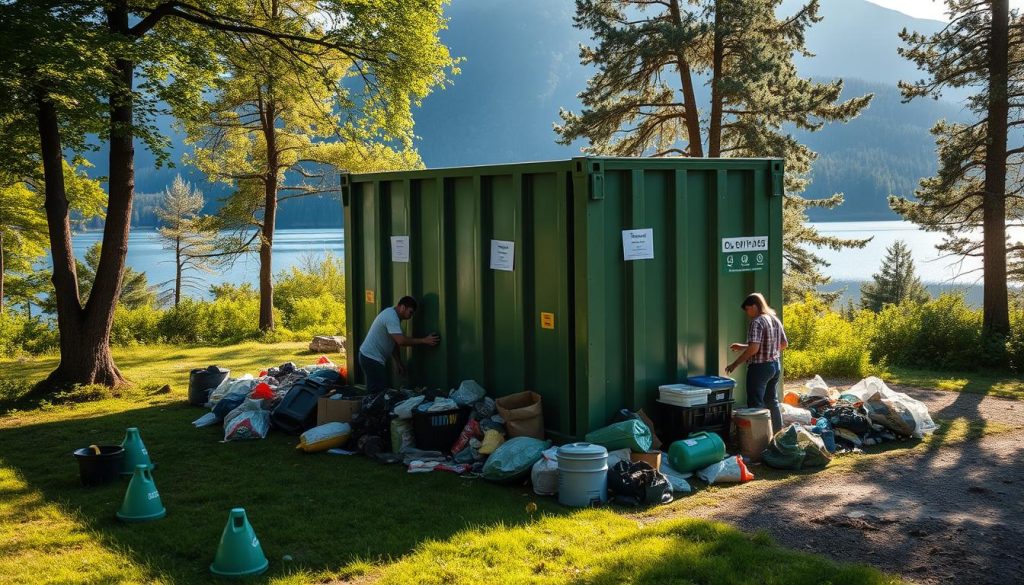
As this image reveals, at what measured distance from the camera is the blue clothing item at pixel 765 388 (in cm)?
939

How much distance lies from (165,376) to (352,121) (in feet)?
23.9

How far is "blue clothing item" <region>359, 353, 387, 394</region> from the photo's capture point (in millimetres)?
10906

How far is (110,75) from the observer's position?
13055 millimetres

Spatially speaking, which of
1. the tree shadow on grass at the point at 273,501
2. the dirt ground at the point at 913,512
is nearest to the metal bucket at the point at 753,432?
the dirt ground at the point at 913,512

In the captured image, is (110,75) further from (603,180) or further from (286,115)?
(286,115)

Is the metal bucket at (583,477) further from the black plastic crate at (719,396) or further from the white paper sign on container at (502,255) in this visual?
the white paper sign on container at (502,255)

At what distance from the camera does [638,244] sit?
893cm

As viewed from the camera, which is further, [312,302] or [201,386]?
[312,302]

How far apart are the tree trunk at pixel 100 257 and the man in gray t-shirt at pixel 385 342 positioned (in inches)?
220

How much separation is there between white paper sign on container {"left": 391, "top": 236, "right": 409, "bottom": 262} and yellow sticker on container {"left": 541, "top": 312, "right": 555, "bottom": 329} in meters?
2.58

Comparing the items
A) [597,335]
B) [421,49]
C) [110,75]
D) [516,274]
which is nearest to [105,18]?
[110,75]

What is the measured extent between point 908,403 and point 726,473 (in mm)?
3136

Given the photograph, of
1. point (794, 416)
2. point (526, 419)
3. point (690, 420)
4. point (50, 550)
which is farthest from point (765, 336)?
point (50, 550)

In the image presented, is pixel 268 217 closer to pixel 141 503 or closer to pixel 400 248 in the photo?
pixel 400 248
